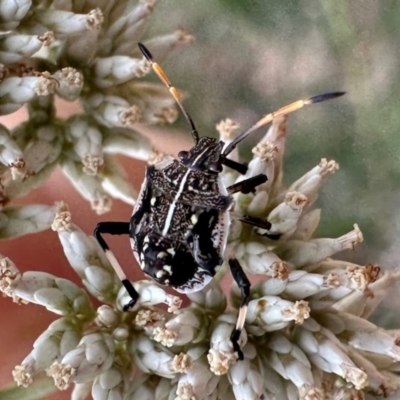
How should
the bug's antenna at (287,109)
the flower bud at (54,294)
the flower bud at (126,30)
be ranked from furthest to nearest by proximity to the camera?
the flower bud at (126,30) < the bug's antenna at (287,109) < the flower bud at (54,294)

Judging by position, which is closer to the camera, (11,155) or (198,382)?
(198,382)

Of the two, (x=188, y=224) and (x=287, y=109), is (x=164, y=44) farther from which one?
(x=188, y=224)

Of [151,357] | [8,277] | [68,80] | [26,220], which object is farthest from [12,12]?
[151,357]

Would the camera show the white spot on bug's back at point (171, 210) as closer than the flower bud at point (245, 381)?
No

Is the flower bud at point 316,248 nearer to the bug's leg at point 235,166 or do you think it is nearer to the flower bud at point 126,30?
the bug's leg at point 235,166

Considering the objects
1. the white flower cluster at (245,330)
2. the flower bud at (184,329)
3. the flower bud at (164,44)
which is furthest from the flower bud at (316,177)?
the flower bud at (164,44)

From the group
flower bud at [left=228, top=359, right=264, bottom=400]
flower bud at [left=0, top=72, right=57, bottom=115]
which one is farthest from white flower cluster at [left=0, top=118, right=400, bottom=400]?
flower bud at [left=0, top=72, right=57, bottom=115]

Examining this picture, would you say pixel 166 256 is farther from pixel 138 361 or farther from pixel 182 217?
pixel 138 361

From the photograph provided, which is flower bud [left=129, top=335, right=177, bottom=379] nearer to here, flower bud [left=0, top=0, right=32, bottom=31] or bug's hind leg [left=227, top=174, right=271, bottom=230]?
bug's hind leg [left=227, top=174, right=271, bottom=230]
